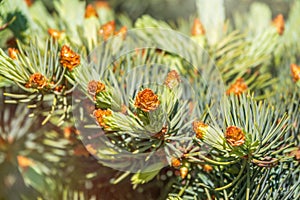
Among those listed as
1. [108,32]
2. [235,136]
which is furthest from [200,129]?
[108,32]

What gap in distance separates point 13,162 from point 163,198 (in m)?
0.15

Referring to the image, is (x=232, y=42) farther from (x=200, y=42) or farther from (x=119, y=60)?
(x=119, y=60)

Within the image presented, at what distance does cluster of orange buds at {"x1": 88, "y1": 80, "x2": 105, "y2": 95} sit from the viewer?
1.13 feet

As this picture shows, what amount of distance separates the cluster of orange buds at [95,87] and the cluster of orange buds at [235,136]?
91 millimetres

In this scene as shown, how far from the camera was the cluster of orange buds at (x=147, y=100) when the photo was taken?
0.33m

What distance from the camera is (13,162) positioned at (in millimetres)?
454

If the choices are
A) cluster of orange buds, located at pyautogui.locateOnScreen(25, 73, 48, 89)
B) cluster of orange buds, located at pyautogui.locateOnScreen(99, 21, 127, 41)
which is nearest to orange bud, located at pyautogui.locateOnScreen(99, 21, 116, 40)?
cluster of orange buds, located at pyautogui.locateOnScreen(99, 21, 127, 41)

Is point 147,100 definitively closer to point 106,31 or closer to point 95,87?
point 95,87

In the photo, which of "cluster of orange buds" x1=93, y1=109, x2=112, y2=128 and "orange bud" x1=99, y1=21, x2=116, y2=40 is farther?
"orange bud" x1=99, y1=21, x2=116, y2=40

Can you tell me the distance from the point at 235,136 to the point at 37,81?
146mm

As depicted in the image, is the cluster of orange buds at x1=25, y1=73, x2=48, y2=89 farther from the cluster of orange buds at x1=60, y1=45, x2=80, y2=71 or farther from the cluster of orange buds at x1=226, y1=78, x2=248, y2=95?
the cluster of orange buds at x1=226, y1=78, x2=248, y2=95

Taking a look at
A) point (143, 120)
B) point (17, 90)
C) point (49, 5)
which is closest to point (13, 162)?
point (17, 90)

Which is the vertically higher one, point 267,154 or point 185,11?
point 185,11

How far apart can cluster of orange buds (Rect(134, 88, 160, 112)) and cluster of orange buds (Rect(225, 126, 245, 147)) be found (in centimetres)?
5
